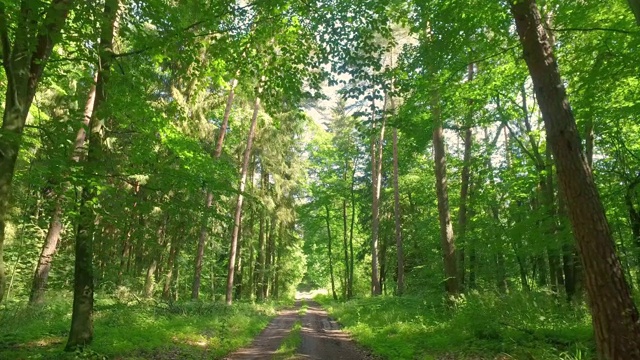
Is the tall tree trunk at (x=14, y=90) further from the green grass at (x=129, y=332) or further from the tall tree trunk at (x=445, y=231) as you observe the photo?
the tall tree trunk at (x=445, y=231)

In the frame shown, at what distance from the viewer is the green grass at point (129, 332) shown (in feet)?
26.5

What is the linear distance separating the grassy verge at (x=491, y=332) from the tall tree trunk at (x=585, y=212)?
1.64 meters

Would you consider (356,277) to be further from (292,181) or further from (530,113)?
(530,113)

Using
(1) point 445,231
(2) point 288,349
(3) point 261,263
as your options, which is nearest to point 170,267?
(3) point 261,263

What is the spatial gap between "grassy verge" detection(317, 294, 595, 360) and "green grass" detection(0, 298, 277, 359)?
14.1ft

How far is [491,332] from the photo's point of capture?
8.96m

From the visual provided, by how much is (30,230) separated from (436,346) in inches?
572

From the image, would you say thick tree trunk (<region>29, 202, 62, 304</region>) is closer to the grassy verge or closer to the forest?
the forest

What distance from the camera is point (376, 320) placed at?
49.8ft

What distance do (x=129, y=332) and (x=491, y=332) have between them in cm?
862

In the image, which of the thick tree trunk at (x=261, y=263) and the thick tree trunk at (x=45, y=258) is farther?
the thick tree trunk at (x=261, y=263)

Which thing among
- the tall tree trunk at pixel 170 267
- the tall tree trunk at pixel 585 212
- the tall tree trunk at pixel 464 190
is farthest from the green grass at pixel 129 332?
the tall tree trunk at pixel 464 190

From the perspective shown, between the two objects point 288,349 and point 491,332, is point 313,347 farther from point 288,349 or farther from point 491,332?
point 491,332

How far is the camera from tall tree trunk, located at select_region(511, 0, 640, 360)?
5012mm
